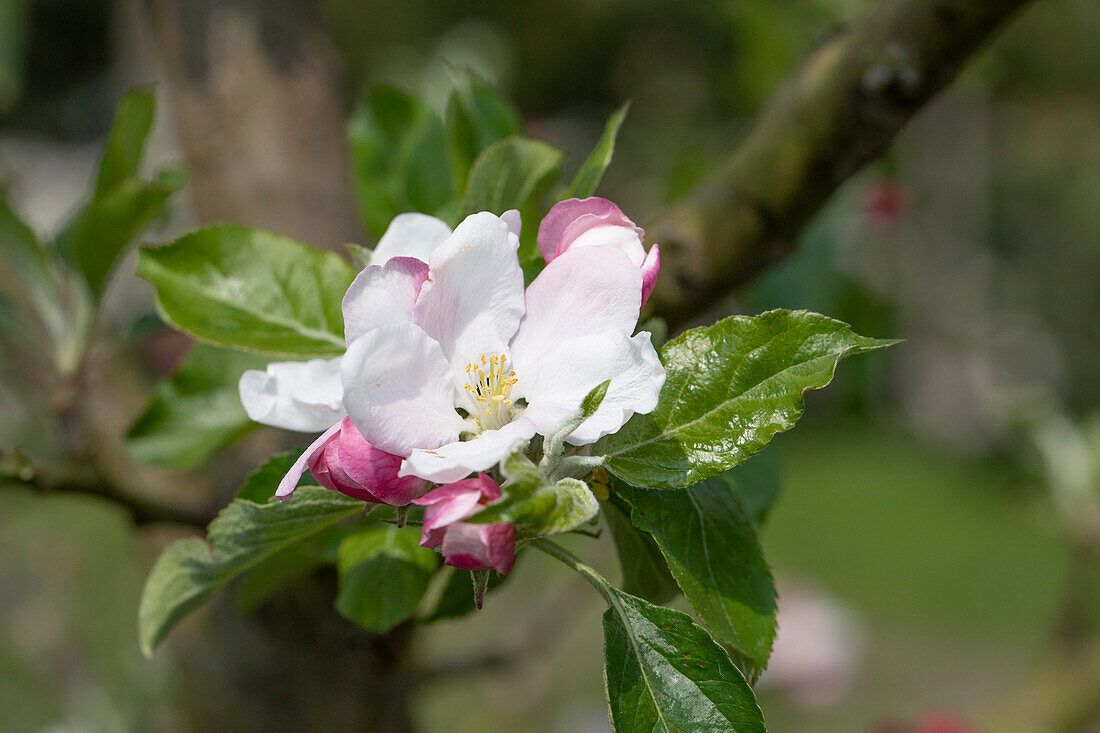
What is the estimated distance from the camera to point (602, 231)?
16.2 inches

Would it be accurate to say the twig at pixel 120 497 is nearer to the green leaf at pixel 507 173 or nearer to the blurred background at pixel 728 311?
the blurred background at pixel 728 311

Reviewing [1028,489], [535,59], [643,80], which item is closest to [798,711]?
[1028,489]

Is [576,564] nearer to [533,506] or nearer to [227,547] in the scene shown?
[533,506]

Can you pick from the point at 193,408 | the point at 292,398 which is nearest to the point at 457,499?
the point at 292,398

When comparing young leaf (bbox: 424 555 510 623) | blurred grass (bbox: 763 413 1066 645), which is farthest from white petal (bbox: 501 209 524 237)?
blurred grass (bbox: 763 413 1066 645)

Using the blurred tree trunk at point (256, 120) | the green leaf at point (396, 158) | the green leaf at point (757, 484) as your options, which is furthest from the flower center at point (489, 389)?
the blurred tree trunk at point (256, 120)

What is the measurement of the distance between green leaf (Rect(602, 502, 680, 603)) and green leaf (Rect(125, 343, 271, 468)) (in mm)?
341

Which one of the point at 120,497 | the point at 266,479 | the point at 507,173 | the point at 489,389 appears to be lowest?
the point at 120,497

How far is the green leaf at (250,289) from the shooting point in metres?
0.52

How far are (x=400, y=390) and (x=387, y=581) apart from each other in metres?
0.21

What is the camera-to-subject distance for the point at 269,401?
43 cm

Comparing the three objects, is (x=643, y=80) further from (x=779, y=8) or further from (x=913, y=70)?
(x=913, y=70)

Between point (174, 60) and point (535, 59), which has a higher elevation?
point (535, 59)

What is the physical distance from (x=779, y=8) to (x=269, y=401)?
166 centimetres
